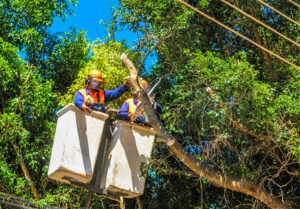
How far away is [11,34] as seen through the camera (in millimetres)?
12578

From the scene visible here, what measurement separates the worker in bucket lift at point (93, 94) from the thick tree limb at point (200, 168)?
47 cm

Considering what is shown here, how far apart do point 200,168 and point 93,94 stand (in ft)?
6.44

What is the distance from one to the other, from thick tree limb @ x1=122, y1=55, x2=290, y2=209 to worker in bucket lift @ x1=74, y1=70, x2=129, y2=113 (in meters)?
0.47

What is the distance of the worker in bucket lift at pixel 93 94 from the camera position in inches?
309

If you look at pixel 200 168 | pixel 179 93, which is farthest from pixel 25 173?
pixel 200 168

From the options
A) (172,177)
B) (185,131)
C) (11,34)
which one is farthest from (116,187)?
(11,34)

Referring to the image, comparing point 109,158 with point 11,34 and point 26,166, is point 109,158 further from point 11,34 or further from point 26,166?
point 11,34

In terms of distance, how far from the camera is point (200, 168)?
28.4ft

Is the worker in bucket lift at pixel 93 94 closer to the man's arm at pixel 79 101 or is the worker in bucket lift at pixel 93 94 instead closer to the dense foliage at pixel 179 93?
the man's arm at pixel 79 101

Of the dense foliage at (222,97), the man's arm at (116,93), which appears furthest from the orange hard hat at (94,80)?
the dense foliage at (222,97)

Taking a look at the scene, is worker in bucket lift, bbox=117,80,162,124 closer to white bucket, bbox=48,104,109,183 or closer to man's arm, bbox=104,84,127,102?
man's arm, bbox=104,84,127,102

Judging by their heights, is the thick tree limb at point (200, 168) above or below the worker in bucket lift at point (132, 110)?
below

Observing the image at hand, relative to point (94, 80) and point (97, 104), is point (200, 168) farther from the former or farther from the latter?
point (94, 80)

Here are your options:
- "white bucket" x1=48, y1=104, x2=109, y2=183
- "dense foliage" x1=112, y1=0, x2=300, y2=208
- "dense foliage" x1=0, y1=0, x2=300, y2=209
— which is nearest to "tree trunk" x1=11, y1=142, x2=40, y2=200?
"dense foliage" x1=0, y1=0, x2=300, y2=209
